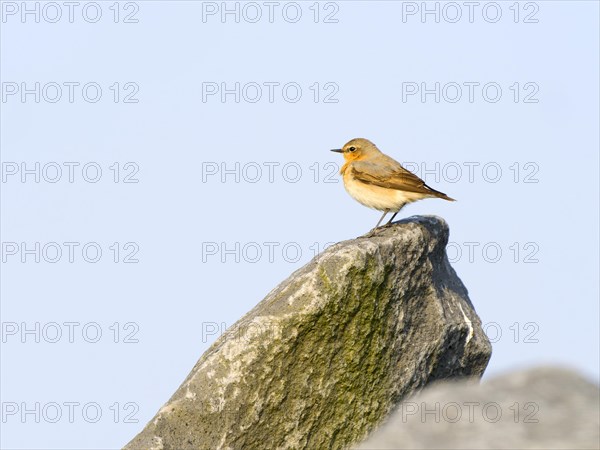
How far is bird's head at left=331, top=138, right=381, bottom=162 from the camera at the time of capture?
47.3 feet

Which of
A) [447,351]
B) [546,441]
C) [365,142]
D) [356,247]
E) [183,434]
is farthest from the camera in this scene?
[365,142]

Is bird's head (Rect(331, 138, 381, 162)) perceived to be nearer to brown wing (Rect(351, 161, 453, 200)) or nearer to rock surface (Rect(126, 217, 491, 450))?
brown wing (Rect(351, 161, 453, 200))

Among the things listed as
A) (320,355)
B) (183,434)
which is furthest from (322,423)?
(183,434)

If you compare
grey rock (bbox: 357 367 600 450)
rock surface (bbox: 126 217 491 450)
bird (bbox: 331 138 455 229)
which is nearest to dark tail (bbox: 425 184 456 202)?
bird (bbox: 331 138 455 229)

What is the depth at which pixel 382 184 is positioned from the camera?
13.6m

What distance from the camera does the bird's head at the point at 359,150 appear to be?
47.3 feet

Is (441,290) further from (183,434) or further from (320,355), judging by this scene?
(183,434)

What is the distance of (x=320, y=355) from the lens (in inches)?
409

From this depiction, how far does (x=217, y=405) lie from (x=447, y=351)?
296cm

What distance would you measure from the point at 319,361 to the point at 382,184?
12.6 feet

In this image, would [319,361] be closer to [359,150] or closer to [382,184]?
[382,184]

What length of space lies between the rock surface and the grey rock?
14.2 feet

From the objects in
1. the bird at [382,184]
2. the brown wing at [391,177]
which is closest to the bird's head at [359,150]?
the bird at [382,184]

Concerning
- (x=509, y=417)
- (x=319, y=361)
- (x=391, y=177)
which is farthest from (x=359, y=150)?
(x=509, y=417)
